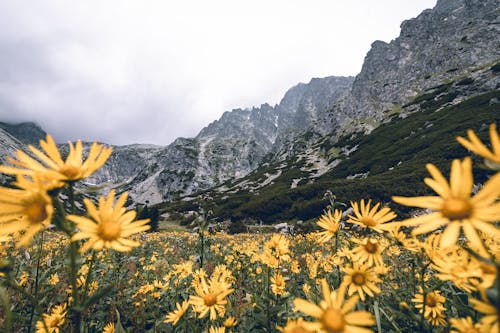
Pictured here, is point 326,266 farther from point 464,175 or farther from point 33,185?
point 33,185

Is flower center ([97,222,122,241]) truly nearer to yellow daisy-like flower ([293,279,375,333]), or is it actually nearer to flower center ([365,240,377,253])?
yellow daisy-like flower ([293,279,375,333])

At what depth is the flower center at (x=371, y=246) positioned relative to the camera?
2.59 metres

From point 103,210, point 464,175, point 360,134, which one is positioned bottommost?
point 464,175

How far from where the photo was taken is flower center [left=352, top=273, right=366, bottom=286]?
2568mm

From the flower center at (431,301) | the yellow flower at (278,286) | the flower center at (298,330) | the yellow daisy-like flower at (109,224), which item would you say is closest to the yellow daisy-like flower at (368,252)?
the flower center at (431,301)

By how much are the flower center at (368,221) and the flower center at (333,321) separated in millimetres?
1282

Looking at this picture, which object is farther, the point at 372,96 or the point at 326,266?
the point at 372,96

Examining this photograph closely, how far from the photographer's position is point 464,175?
4.60 feet

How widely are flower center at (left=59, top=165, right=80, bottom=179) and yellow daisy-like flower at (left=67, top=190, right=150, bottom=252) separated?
179 mm

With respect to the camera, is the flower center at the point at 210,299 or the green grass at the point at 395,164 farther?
the green grass at the point at 395,164

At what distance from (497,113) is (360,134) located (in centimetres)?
3721

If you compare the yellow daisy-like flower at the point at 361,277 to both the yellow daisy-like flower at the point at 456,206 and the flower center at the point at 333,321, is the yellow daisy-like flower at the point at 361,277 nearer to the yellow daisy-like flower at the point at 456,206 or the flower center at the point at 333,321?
the flower center at the point at 333,321


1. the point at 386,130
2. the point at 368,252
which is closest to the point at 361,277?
the point at 368,252

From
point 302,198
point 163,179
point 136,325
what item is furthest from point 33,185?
point 163,179
